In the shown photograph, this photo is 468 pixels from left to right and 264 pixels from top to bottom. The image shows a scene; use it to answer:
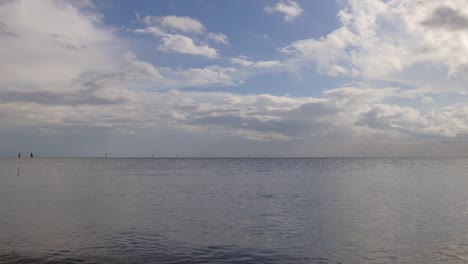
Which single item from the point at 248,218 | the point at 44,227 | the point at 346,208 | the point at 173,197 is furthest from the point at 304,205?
the point at 44,227

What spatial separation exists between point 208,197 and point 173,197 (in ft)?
16.4

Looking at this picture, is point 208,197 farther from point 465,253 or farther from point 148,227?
point 465,253

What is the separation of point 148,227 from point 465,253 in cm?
2376

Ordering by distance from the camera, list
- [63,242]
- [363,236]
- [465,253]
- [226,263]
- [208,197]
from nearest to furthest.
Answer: [226,263], [465,253], [63,242], [363,236], [208,197]

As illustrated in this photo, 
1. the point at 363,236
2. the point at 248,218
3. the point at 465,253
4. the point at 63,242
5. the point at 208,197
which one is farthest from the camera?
the point at 208,197

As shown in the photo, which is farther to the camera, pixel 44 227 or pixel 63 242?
pixel 44 227

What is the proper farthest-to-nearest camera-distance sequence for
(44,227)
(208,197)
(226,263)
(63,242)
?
(208,197)
(44,227)
(63,242)
(226,263)

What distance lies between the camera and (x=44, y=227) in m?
34.0

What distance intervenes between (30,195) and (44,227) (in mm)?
28170

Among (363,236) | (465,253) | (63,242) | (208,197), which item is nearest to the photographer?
(465,253)

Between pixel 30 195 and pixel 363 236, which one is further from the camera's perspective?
pixel 30 195

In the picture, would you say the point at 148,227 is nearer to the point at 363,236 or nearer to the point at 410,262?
the point at 363,236

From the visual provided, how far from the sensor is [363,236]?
101 feet

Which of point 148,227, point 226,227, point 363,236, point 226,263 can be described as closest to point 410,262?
point 363,236
